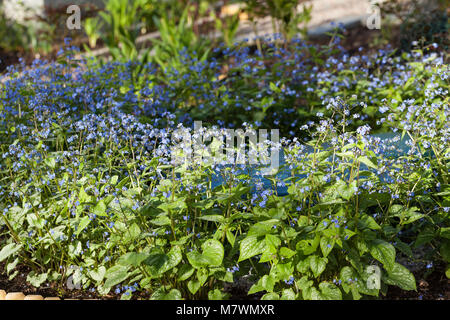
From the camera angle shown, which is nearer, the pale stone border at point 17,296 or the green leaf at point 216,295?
the green leaf at point 216,295

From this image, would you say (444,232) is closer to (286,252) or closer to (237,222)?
(286,252)

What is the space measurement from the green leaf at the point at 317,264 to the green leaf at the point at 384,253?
220 millimetres

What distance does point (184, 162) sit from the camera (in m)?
2.82

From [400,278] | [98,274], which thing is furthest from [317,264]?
[98,274]

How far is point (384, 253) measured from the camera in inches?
92.5

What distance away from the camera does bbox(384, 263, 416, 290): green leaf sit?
7.86 ft

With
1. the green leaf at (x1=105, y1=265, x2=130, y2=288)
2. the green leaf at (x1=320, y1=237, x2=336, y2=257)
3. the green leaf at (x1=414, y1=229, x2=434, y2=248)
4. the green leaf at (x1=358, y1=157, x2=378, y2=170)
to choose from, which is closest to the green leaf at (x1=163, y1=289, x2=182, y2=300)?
the green leaf at (x1=105, y1=265, x2=130, y2=288)

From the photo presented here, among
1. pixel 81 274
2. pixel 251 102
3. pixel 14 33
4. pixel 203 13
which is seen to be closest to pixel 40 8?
pixel 14 33

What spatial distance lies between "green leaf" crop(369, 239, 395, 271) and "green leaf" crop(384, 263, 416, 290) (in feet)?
0.36

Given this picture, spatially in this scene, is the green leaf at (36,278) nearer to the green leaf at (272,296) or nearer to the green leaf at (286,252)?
the green leaf at (272,296)

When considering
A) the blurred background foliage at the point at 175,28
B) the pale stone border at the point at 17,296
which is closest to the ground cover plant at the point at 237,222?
the pale stone border at the point at 17,296

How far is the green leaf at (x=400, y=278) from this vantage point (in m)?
2.40

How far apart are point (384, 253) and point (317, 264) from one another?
12.0 inches
